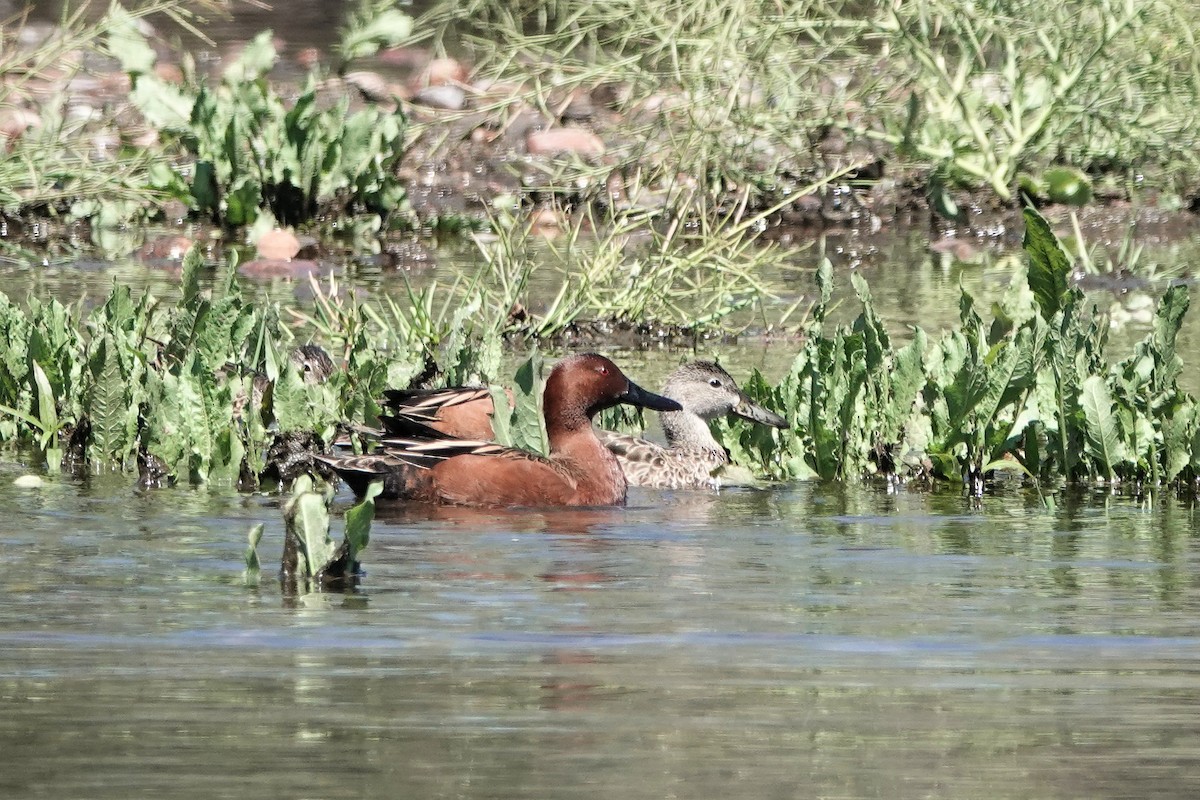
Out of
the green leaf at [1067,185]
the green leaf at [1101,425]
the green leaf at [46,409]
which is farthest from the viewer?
the green leaf at [1067,185]

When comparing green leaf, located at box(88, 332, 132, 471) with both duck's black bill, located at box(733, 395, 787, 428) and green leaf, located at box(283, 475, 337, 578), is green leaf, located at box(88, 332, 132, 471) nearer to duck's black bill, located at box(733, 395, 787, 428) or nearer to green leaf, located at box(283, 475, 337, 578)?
→ duck's black bill, located at box(733, 395, 787, 428)

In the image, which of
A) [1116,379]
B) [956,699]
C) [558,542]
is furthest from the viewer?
[1116,379]

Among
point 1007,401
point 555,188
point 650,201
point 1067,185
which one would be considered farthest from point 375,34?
point 1007,401

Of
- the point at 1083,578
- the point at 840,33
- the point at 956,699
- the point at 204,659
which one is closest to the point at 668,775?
the point at 956,699

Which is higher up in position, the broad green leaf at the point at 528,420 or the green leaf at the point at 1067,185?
the green leaf at the point at 1067,185

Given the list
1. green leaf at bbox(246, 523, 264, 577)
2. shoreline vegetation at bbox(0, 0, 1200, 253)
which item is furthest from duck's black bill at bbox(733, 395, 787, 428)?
shoreline vegetation at bbox(0, 0, 1200, 253)

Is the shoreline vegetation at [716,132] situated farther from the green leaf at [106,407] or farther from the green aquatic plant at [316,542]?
the green aquatic plant at [316,542]

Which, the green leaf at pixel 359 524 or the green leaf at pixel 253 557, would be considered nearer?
the green leaf at pixel 253 557

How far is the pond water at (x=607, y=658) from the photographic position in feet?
14.5

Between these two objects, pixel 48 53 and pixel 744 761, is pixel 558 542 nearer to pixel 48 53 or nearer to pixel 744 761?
pixel 744 761

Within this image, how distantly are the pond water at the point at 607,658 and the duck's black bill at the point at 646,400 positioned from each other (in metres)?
1.20

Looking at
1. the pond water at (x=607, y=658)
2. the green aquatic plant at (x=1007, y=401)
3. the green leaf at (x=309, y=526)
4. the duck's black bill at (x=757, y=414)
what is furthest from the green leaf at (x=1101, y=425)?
the green leaf at (x=309, y=526)

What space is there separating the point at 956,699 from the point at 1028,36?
12.2 m

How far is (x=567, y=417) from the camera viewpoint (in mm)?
8742
